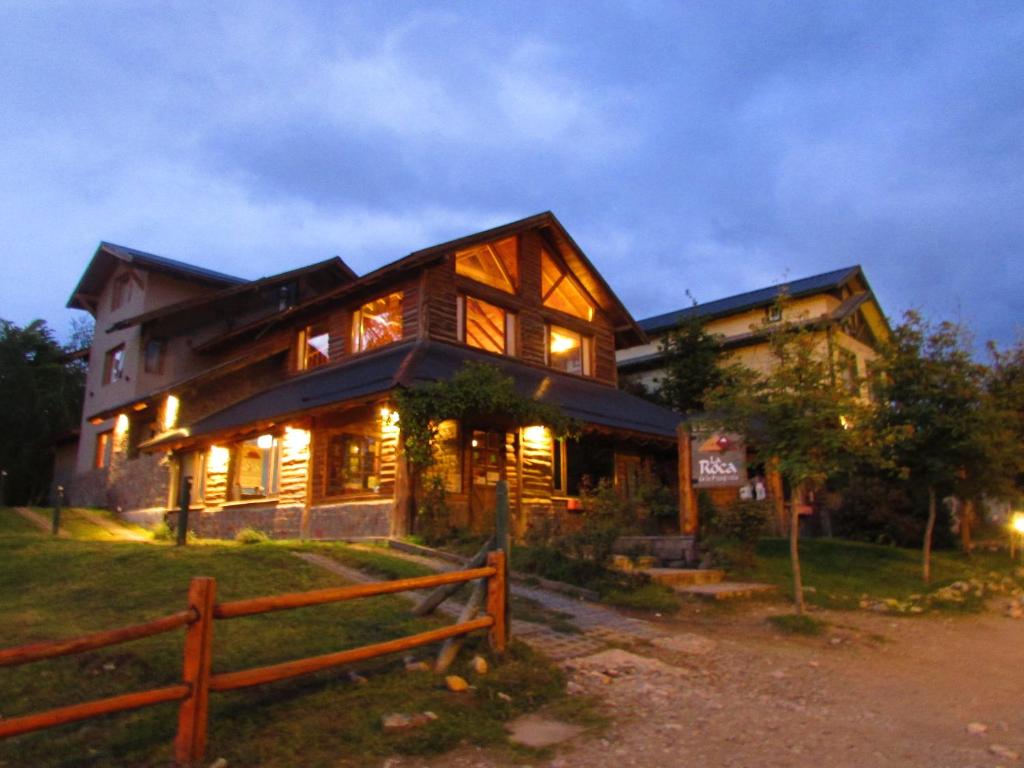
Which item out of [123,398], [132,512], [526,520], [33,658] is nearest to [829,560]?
[526,520]

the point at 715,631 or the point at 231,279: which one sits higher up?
the point at 231,279

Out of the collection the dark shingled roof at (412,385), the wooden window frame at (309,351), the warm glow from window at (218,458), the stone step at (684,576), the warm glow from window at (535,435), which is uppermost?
the wooden window frame at (309,351)

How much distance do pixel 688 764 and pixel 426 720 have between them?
1904 millimetres

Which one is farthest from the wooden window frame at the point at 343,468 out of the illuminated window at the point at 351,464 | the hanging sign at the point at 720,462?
the hanging sign at the point at 720,462

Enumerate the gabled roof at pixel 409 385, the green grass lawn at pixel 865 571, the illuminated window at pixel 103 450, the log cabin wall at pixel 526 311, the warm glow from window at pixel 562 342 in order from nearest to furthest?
the green grass lawn at pixel 865 571 < the gabled roof at pixel 409 385 < the log cabin wall at pixel 526 311 < the warm glow from window at pixel 562 342 < the illuminated window at pixel 103 450

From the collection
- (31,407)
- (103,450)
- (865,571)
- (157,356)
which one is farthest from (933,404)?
(31,407)

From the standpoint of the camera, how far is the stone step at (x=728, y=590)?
465 inches

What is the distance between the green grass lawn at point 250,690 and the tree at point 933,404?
9.99 meters

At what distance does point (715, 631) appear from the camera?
1016cm

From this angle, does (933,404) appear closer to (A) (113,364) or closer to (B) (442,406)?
(B) (442,406)

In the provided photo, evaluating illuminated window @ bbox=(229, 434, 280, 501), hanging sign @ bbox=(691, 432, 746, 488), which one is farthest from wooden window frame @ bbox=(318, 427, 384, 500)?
hanging sign @ bbox=(691, 432, 746, 488)

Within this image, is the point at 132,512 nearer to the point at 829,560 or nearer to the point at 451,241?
the point at 451,241

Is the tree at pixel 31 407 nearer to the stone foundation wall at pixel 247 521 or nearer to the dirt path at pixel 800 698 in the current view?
the stone foundation wall at pixel 247 521

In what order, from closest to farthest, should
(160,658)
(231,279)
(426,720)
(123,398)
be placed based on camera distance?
(426,720) < (160,658) < (123,398) < (231,279)
